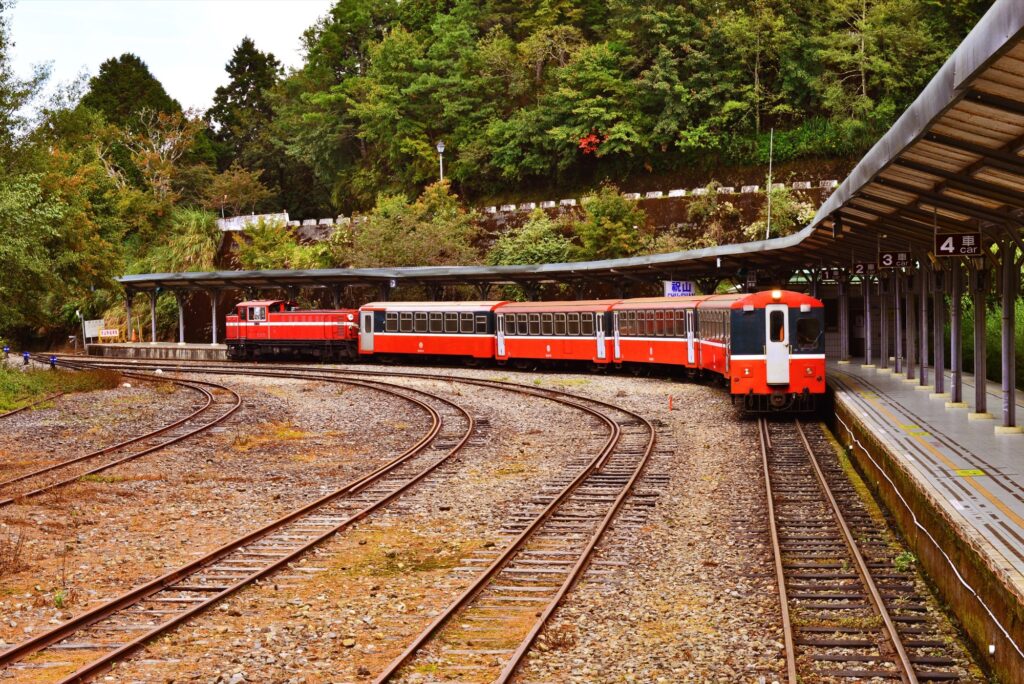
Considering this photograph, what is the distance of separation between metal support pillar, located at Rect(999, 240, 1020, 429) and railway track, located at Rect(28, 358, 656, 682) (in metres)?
5.50

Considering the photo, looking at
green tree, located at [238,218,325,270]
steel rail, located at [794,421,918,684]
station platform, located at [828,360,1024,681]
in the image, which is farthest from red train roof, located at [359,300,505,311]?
steel rail, located at [794,421,918,684]

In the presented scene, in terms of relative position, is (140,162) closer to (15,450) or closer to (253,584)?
(15,450)

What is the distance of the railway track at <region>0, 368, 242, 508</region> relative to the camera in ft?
54.0

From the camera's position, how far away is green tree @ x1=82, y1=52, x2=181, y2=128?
96.7m

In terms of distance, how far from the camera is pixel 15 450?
2084 centimetres

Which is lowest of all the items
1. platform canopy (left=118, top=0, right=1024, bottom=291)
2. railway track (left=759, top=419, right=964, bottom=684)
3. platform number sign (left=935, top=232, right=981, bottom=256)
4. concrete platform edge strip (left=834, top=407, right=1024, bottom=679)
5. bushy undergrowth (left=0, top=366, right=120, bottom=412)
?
railway track (left=759, top=419, right=964, bottom=684)

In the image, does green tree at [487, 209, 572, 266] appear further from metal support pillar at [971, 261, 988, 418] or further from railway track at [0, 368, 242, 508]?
metal support pillar at [971, 261, 988, 418]

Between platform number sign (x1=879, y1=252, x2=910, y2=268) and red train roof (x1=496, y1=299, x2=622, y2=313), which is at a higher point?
platform number sign (x1=879, y1=252, x2=910, y2=268)

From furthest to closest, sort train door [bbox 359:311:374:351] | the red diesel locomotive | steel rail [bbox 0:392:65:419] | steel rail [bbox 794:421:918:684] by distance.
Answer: the red diesel locomotive < train door [bbox 359:311:374:351] < steel rail [bbox 0:392:65:419] < steel rail [bbox 794:421:918:684]

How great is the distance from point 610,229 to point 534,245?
5.02 metres

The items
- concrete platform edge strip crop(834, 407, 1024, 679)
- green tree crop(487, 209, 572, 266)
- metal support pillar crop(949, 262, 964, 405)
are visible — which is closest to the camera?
concrete platform edge strip crop(834, 407, 1024, 679)

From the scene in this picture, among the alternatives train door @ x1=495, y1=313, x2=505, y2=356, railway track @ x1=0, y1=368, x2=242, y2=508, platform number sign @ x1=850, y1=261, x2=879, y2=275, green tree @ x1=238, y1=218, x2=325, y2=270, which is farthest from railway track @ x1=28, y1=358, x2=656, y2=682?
green tree @ x1=238, y1=218, x2=325, y2=270

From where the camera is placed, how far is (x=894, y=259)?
2264 cm

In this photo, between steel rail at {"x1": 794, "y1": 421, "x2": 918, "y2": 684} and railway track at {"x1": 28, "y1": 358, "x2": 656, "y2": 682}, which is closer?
steel rail at {"x1": 794, "y1": 421, "x2": 918, "y2": 684}
